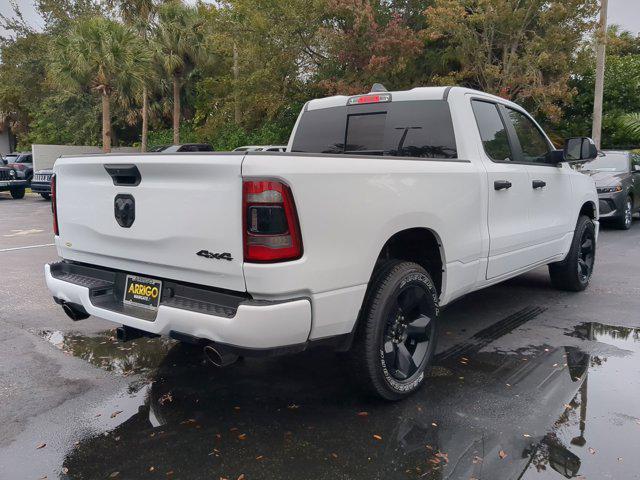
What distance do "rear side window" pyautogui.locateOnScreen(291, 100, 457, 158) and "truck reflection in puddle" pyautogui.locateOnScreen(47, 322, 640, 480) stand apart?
1.65 m

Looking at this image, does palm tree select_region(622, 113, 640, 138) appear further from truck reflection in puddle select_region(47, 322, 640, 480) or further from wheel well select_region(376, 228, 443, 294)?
wheel well select_region(376, 228, 443, 294)

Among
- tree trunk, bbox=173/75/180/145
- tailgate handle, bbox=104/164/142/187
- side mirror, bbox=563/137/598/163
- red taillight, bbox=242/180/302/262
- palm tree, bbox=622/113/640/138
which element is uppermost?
tree trunk, bbox=173/75/180/145

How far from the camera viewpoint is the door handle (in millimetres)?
4270

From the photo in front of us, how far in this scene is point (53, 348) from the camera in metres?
4.62

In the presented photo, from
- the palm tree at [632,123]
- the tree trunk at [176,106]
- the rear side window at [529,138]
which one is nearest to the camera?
the rear side window at [529,138]

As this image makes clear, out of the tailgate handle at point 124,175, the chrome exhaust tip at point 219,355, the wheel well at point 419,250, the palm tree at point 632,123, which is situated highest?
the palm tree at point 632,123

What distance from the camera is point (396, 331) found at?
3.51 meters

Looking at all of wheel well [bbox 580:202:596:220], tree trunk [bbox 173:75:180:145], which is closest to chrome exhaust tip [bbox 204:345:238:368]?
wheel well [bbox 580:202:596:220]

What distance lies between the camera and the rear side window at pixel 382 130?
4267 millimetres

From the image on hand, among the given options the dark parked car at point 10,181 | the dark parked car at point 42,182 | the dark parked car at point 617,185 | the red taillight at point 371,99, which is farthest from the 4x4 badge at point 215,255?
the dark parked car at point 10,181

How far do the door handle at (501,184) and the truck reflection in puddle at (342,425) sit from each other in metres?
1.29

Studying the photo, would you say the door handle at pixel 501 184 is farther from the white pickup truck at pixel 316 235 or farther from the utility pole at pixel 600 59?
the utility pole at pixel 600 59

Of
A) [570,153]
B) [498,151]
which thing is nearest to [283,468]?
[498,151]

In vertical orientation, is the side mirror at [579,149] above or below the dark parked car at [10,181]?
above
